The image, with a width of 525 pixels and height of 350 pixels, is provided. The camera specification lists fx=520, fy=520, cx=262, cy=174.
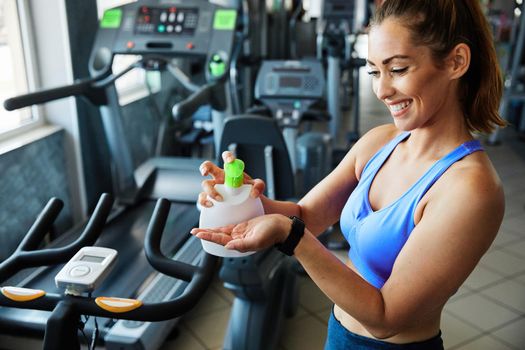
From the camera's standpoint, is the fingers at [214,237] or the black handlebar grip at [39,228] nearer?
the fingers at [214,237]

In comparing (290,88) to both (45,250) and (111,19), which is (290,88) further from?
(45,250)

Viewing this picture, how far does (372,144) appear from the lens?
1388mm

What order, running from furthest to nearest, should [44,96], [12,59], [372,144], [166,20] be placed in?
1. [166,20]
2. [12,59]
3. [44,96]
4. [372,144]

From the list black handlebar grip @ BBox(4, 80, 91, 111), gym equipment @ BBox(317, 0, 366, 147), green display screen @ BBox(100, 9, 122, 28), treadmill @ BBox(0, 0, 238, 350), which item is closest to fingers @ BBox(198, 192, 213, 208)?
treadmill @ BBox(0, 0, 238, 350)

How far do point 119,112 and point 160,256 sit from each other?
8.37ft

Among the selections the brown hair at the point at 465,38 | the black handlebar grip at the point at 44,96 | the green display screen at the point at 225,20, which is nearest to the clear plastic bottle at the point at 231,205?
the brown hair at the point at 465,38

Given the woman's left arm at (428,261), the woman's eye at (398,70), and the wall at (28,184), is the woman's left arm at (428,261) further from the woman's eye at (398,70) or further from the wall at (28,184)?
the wall at (28,184)

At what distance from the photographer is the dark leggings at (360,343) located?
1202 mm

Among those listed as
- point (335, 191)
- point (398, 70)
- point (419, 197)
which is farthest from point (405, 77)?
point (335, 191)

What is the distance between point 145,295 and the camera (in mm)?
2547

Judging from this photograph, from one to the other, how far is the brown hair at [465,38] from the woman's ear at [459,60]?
0.04 feet

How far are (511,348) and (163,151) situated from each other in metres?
3.13

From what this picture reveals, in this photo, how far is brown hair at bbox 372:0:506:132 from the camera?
1.02 meters

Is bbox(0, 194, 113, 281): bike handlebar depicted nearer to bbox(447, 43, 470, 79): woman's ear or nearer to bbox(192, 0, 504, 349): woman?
bbox(192, 0, 504, 349): woman
